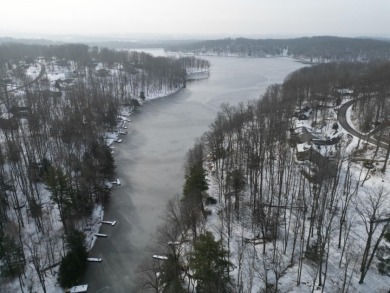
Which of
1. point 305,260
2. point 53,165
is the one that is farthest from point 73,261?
point 305,260

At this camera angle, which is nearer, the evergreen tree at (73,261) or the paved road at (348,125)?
the evergreen tree at (73,261)

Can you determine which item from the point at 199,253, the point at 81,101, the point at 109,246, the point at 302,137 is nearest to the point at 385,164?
the point at 302,137

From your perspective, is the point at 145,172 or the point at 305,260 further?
the point at 145,172

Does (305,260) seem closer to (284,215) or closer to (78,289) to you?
(284,215)

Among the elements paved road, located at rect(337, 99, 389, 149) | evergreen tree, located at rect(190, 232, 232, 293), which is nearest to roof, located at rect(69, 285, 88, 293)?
evergreen tree, located at rect(190, 232, 232, 293)

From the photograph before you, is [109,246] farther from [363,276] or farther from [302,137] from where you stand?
[302,137]

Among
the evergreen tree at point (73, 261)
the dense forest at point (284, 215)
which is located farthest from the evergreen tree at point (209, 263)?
the evergreen tree at point (73, 261)

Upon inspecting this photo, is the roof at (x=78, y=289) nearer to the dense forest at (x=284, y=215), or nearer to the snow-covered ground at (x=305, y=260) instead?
the dense forest at (x=284, y=215)
